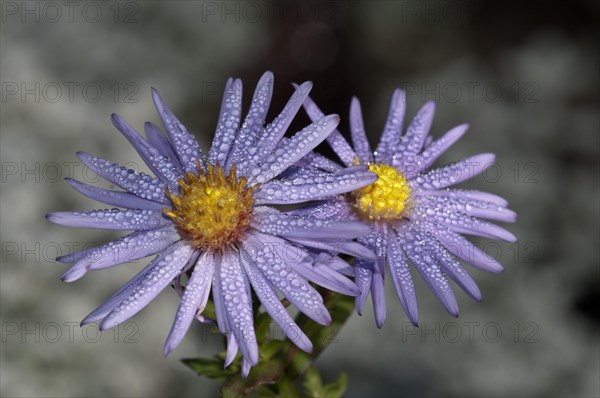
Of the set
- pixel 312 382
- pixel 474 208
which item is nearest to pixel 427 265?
pixel 474 208

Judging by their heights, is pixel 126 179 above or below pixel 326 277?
above

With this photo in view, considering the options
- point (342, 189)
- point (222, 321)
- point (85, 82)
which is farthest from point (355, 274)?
point (85, 82)

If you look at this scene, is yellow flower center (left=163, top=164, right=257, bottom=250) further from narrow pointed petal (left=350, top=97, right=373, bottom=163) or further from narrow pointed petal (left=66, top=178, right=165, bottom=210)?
narrow pointed petal (left=350, top=97, right=373, bottom=163)

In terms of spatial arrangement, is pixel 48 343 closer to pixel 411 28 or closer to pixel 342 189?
pixel 342 189

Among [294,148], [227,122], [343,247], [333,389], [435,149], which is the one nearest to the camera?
[343,247]

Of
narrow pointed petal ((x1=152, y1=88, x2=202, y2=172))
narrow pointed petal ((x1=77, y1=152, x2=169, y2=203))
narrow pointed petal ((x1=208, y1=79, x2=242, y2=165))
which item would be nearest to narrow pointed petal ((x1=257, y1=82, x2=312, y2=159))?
narrow pointed petal ((x1=208, y1=79, x2=242, y2=165))

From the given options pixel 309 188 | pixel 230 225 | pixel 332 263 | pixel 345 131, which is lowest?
pixel 332 263

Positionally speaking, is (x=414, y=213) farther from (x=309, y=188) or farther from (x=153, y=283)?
(x=153, y=283)
